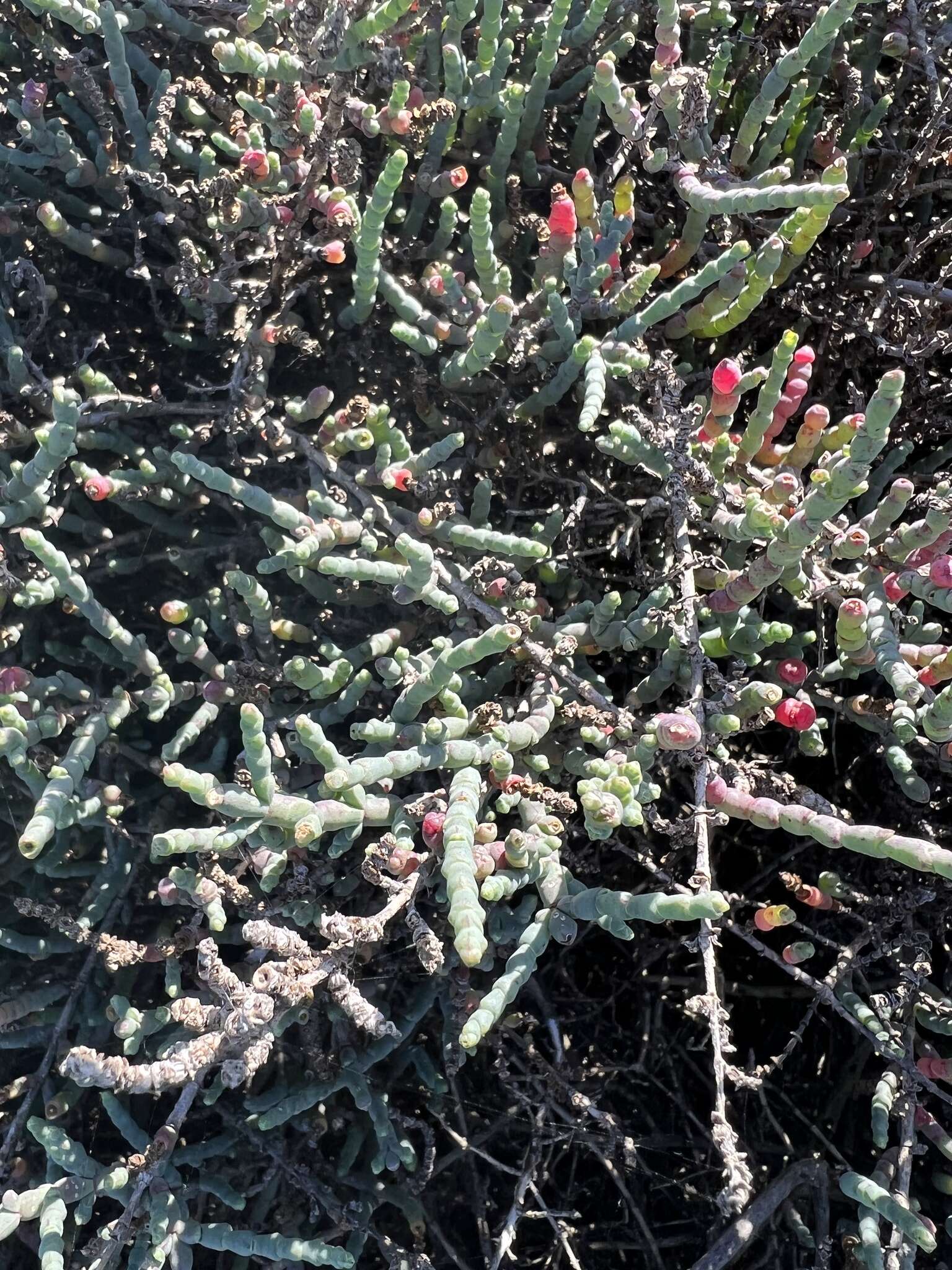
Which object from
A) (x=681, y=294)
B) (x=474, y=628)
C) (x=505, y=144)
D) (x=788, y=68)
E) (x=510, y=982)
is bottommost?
(x=510, y=982)

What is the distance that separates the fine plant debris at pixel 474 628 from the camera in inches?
48.5

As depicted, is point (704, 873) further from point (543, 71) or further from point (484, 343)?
point (543, 71)

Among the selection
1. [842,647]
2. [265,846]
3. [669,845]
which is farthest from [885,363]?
[265,846]

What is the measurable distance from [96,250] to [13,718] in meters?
0.80

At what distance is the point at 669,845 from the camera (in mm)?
1628

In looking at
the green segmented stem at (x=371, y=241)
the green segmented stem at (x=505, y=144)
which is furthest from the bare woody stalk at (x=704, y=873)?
the green segmented stem at (x=505, y=144)

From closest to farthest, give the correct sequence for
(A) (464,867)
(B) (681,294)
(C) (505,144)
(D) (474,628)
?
1. (A) (464,867)
2. (B) (681,294)
3. (D) (474,628)
4. (C) (505,144)

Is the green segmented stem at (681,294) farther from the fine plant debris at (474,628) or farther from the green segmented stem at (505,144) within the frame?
the green segmented stem at (505,144)

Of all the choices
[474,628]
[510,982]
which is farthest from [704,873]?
[474,628]

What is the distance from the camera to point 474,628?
1424 millimetres

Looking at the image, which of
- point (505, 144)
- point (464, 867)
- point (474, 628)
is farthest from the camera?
point (505, 144)

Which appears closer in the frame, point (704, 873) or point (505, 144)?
point (704, 873)

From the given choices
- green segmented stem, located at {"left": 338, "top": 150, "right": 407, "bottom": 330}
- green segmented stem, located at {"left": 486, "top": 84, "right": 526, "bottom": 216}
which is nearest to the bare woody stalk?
green segmented stem, located at {"left": 338, "top": 150, "right": 407, "bottom": 330}

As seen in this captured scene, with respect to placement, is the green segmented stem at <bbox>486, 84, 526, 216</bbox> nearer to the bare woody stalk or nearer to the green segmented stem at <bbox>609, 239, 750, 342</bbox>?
the green segmented stem at <bbox>609, 239, 750, 342</bbox>
